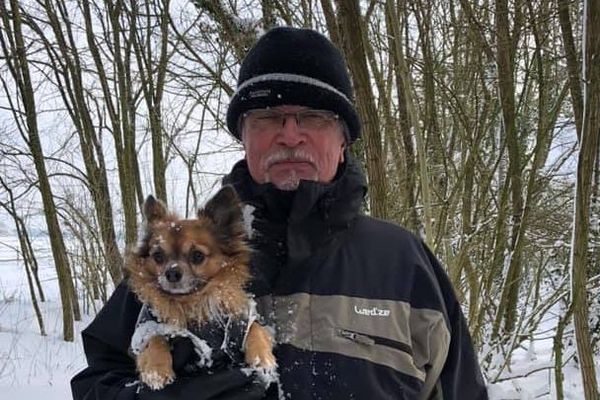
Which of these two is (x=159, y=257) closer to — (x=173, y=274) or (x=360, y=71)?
(x=173, y=274)

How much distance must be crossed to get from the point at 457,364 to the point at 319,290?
51 centimetres

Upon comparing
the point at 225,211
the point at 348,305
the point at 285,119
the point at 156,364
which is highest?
the point at 285,119

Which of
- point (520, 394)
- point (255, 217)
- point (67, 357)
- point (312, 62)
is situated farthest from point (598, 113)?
point (67, 357)

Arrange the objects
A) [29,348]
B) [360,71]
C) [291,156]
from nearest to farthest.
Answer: [291,156], [360,71], [29,348]

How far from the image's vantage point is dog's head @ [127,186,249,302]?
6.60 ft

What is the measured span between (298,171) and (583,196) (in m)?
2.94

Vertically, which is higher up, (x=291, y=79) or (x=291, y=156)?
(x=291, y=79)

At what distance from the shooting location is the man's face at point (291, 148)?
2.02m

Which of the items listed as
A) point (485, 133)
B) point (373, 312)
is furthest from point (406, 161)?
point (373, 312)

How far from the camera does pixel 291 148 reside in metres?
2.03

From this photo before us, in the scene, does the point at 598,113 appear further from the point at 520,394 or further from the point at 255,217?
the point at 520,394

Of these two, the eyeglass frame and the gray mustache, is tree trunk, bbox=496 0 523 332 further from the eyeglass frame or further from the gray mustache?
the gray mustache

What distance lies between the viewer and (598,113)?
12.7ft

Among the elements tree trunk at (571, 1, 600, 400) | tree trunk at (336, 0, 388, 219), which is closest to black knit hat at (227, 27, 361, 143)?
tree trunk at (336, 0, 388, 219)
